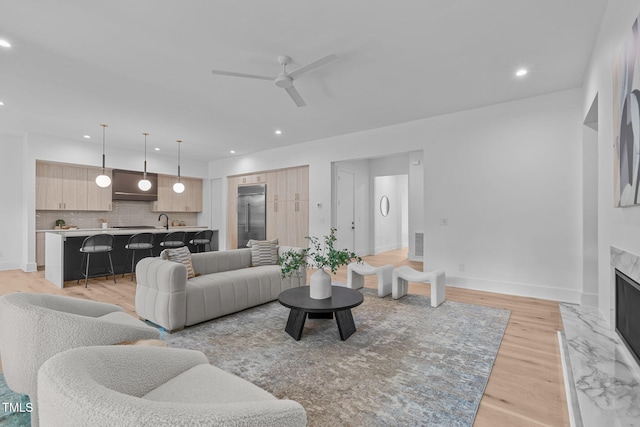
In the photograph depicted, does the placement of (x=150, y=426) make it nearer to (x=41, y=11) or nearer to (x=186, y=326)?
(x=186, y=326)

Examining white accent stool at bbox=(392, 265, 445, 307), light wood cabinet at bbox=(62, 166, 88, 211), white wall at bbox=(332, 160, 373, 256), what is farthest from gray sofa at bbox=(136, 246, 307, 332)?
light wood cabinet at bbox=(62, 166, 88, 211)

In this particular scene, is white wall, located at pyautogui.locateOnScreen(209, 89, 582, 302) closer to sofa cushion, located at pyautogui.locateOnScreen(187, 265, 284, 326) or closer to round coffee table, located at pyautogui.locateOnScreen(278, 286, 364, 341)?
round coffee table, located at pyautogui.locateOnScreen(278, 286, 364, 341)

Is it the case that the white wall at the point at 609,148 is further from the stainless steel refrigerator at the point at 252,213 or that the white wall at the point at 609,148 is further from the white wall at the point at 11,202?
the white wall at the point at 11,202

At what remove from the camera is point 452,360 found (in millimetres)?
2379

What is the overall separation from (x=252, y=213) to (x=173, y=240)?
2285 mm

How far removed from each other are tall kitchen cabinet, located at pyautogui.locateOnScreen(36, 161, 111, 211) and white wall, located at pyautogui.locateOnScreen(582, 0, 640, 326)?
876cm

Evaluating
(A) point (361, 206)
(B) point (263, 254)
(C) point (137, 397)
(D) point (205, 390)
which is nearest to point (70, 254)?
Answer: (B) point (263, 254)

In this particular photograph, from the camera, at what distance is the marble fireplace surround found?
133 centimetres

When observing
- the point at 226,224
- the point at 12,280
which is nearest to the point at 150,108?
the point at 12,280

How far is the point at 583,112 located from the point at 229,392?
4.76m

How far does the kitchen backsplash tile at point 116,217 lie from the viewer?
667 centimetres

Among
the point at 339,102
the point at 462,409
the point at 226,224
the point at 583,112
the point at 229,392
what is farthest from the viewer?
the point at 226,224

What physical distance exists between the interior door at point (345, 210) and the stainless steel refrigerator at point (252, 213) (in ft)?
6.51

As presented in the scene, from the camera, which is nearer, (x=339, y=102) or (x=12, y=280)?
(x=339, y=102)
